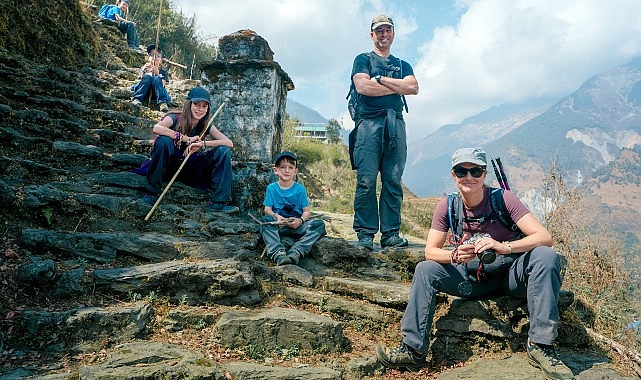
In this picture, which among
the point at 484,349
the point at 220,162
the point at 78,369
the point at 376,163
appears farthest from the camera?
the point at 220,162

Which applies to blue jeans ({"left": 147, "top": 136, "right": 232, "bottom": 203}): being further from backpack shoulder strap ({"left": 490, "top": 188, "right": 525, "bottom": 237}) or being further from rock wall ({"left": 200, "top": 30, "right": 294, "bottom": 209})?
A: backpack shoulder strap ({"left": 490, "top": 188, "right": 525, "bottom": 237})

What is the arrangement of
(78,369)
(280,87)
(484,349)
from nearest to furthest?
1. (78,369)
2. (484,349)
3. (280,87)

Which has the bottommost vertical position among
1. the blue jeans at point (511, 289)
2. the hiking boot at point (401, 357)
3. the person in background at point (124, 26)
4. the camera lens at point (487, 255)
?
the hiking boot at point (401, 357)

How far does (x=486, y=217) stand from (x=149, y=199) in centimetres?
337

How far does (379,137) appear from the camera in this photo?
4605 millimetres

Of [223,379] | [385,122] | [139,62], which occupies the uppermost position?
[139,62]

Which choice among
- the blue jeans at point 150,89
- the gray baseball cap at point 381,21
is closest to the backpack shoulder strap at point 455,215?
the gray baseball cap at point 381,21

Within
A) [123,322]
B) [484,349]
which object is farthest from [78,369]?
[484,349]

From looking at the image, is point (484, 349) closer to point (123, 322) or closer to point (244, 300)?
point (244, 300)

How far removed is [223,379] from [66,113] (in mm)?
5396

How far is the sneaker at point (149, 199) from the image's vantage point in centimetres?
454

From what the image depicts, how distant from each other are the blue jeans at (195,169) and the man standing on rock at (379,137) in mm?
1482

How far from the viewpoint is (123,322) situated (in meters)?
2.93

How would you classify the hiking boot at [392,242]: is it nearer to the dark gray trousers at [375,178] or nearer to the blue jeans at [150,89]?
the dark gray trousers at [375,178]
